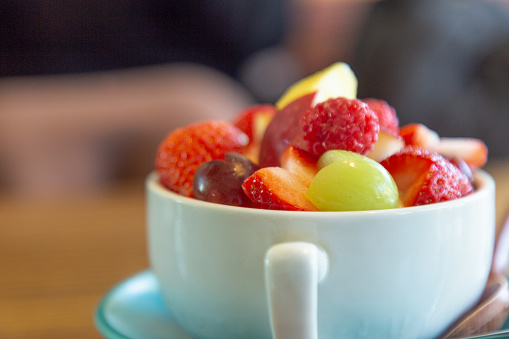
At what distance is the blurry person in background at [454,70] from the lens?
1.92 m

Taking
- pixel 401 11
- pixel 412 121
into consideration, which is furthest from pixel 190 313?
pixel 401 11

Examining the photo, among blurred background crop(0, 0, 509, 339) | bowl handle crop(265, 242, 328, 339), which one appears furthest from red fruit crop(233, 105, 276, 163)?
blurred background crop(0, 0, 509, 339)

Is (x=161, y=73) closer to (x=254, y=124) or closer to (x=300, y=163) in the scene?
(x=254, y=124)

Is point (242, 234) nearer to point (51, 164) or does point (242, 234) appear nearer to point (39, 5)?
point (51, 164)

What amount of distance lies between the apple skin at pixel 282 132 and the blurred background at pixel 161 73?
5.04ft

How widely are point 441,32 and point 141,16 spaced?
1.21 m

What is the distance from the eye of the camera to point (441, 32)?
194 centimetres

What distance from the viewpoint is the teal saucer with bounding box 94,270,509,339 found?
1.55ft

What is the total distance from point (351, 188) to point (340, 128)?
69 mm

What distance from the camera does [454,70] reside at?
6.38ft

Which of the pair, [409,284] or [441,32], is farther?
[441,32]

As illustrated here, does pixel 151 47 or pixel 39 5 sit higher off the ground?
pixel 39 5

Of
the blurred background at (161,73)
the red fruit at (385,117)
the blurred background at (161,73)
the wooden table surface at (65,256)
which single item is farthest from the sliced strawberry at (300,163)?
the blurred background at (161,73)

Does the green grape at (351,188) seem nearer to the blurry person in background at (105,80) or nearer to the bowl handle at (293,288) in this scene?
the bowl handle at (293,288)
